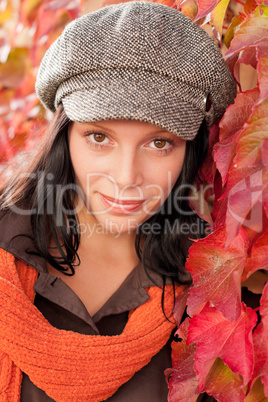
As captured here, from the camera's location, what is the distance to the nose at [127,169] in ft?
3.08

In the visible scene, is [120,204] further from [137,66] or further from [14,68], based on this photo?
[14,68]

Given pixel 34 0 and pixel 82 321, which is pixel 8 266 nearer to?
pixel 82 321

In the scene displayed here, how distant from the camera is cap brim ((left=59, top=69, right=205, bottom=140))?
Answer: 0.86 meters

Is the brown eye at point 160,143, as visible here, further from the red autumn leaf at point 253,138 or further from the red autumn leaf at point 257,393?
the red autumn leaf at point 257,393

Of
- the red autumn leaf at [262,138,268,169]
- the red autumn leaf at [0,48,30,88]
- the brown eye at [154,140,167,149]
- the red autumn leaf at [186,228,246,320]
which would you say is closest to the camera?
the red autumn leaf at [262,138,268,169]

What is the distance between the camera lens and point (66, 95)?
3.14 feet

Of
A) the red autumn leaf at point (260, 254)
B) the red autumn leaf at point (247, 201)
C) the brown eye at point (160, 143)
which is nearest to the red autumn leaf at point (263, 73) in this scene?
the red autumn leaf at point (247, 201)

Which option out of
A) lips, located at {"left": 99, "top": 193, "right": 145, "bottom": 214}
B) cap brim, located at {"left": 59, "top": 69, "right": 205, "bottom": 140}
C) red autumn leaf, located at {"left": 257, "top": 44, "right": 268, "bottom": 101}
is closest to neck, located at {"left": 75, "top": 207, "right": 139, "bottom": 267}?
lips, located at {"left": 99, "top": 193, "right": 145, "bottom": 214}

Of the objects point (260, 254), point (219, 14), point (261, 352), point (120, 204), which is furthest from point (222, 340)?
point (219, 14)

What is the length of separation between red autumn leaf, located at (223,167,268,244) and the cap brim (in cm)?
30

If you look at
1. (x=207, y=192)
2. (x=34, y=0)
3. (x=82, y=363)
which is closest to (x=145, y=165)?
(x=207, y=192)

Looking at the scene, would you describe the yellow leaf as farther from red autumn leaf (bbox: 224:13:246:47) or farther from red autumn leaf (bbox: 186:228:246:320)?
red autumn leaf (bbox: 186:228:246:320)

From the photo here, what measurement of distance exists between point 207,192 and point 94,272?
0.38 meters

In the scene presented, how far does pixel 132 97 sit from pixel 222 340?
1.60 feet
